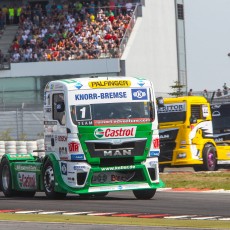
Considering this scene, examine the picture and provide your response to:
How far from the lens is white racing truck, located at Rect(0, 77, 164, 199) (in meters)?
21.1

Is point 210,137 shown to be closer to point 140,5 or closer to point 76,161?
point 76,161

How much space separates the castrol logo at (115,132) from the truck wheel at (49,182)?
1.35 meters

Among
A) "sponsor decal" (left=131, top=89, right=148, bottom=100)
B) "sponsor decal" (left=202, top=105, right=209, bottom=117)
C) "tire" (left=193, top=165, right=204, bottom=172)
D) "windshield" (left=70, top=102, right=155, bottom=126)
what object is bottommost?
"tire" (left=193, top=165, right=204, bottom=172)

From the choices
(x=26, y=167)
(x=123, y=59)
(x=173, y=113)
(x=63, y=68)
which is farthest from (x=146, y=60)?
(x=26, y=167)

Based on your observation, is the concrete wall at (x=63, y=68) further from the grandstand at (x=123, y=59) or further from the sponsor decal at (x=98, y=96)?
the sponsor decal at (x=98, y=96)

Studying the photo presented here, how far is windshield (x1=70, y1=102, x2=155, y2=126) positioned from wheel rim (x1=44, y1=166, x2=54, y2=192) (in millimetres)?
1280

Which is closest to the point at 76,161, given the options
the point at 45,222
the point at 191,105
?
the point at 45,222

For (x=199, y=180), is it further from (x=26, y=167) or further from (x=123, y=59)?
(x=123, y=59)

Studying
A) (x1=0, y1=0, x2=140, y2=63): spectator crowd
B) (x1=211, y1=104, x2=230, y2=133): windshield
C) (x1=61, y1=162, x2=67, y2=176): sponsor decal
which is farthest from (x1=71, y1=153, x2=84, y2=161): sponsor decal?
(x1=0, y1=0, x2=140, y2=63): spectator crowd

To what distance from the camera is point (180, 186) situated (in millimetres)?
25594

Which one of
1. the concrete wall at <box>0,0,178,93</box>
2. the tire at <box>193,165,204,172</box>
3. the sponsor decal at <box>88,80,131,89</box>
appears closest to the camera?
the sponsor decal at <box>88,80,131,89</box>

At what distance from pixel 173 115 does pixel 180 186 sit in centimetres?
715

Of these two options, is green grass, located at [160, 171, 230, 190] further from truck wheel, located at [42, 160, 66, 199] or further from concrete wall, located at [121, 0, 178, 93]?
concrete wall, located at [121, 0, 178, 93]

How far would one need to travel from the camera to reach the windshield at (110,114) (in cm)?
2114
